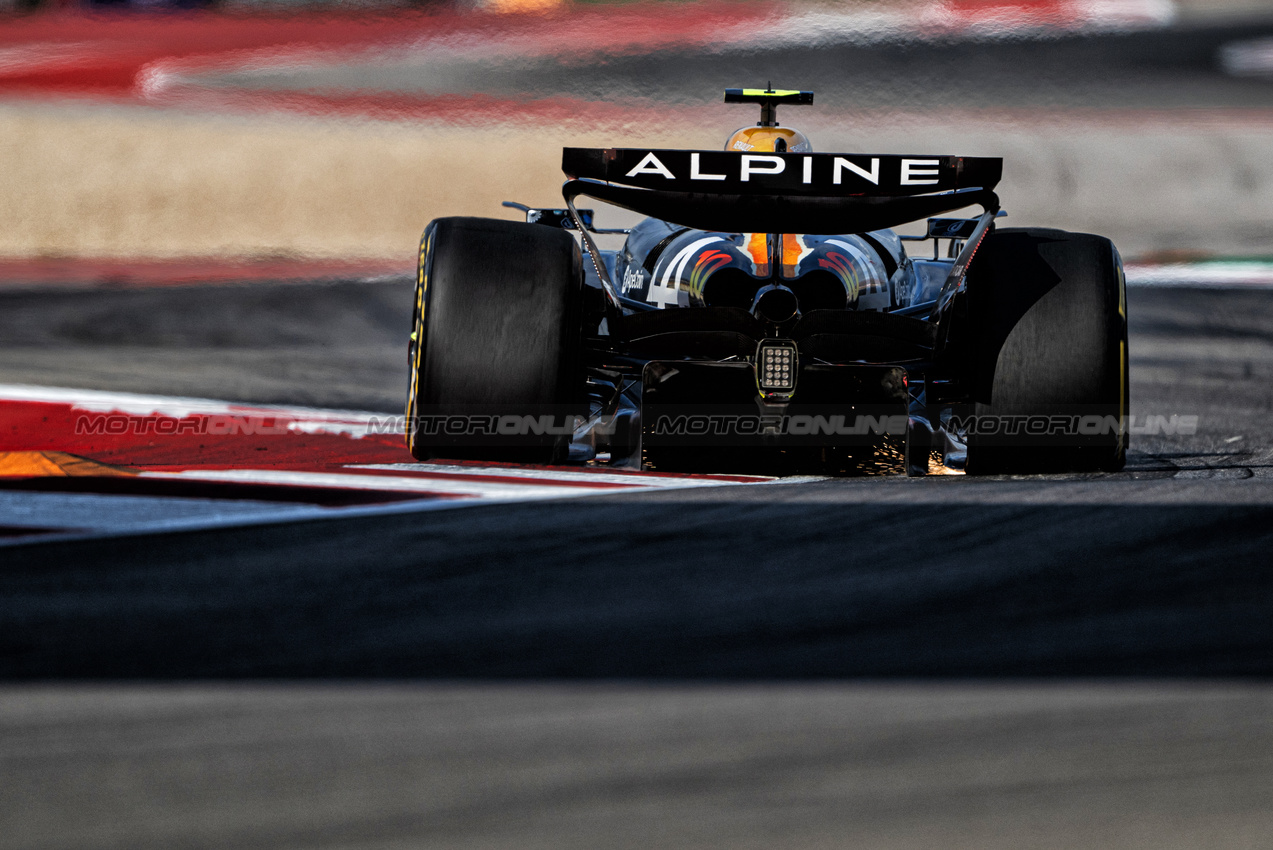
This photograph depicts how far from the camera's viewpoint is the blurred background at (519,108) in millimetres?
Result: 13742

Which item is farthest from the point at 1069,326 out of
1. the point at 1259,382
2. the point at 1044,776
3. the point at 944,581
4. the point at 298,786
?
the point at 1259,382

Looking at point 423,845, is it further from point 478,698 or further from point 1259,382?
point 1259,382

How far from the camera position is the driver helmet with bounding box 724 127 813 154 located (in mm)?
5586

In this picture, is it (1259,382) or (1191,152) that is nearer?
(1259,382)

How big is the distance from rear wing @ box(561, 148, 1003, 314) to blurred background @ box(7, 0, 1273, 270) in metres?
8.08

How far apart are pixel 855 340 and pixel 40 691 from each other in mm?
2742

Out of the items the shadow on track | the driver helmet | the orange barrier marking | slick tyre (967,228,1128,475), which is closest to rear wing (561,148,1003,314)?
slick tyre (967,228,1128,475)

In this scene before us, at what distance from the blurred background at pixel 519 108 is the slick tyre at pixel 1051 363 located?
8.33 metres

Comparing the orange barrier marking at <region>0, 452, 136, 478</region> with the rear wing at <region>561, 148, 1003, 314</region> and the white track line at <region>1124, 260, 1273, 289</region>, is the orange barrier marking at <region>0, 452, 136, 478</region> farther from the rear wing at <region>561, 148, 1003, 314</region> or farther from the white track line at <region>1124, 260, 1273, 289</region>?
the white track line at <region>1124, 260, 1273, 289</region>

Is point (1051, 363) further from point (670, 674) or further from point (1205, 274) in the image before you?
point (1205, 274)

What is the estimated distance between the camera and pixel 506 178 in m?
15.0

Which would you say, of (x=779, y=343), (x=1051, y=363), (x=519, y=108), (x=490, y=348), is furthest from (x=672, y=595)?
(x=519, y=108)

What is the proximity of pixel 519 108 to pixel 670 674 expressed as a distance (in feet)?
41.4

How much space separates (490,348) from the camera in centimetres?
442
